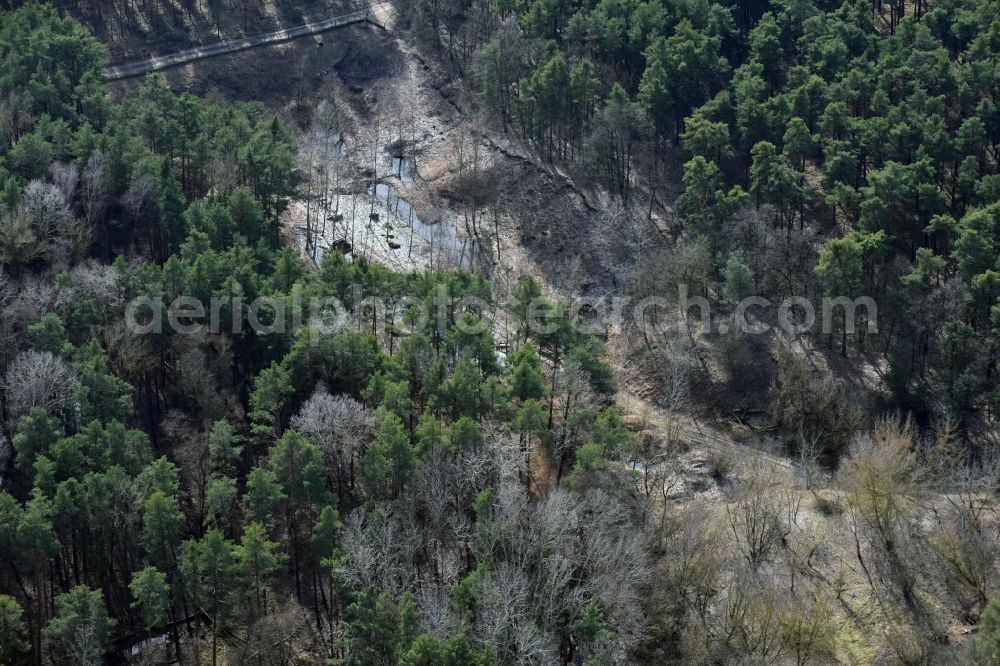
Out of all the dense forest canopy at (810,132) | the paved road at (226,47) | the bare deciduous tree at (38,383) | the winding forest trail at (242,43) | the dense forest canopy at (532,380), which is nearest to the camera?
the dense forest canopy at (532,380)

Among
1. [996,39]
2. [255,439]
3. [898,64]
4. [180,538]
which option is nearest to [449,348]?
[255,439]

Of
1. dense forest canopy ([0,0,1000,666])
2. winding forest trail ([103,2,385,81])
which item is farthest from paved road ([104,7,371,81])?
dense forest canopy ([0,0,1000,666])

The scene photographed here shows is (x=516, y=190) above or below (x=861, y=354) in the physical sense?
above

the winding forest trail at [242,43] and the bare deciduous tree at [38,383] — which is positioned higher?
the winding forest trail at [242,43]

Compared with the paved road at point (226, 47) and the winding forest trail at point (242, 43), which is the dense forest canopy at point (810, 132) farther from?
the paved road at point (226, 47)

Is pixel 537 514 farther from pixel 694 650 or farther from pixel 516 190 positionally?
pixel 516 190

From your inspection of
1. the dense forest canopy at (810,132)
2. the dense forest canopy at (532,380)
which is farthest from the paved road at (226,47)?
the dense forest canopy at (810,132)

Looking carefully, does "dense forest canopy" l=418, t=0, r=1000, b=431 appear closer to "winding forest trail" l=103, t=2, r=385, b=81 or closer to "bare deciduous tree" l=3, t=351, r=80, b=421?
"winding forest trail" l=103, t=2, r=385, b=81
